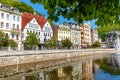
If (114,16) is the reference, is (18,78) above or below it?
below

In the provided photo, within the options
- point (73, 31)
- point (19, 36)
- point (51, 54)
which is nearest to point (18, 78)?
Answer: point (51, 54)

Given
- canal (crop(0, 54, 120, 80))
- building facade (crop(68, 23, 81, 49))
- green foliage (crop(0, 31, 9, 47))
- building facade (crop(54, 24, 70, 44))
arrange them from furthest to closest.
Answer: building facade (crop(68, 23, 81, 49)) → building facade (crop(54, 24, 70, 44)) → green foliage (crop(0, 31, 9, 47)) → canal (crop(0, 54, 120, 80))

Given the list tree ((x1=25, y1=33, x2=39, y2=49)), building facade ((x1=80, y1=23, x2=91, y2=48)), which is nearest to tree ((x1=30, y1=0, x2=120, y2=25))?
tree ((x1=25, y1=33, x2=39, y2=49))

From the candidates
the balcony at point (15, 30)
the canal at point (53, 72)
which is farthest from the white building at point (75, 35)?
the canal at point (53, 72)

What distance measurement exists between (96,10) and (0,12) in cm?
5809

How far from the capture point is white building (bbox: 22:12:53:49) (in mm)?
72375

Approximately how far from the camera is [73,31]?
108938mm

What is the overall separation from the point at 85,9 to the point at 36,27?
72.3 metres

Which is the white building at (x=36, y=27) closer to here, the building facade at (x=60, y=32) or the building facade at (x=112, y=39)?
the building facade at (x=60, y=32)

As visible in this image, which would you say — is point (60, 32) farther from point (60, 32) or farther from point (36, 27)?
point (36, 27)

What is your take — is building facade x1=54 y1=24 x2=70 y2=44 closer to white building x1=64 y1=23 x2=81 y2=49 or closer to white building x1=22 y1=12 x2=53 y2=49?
white building x1=64 y1=23 x2=81 y2=49

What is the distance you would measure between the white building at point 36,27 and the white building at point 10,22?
2.77m

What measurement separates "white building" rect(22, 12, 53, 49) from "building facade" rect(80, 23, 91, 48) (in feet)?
109

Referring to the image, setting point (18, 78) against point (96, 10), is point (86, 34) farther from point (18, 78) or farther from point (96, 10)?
point (96, 10)
